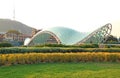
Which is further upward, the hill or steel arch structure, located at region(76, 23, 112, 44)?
the hill

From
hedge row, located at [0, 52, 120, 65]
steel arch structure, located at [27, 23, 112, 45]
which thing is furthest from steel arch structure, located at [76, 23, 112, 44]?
hedge row, located at [0, 52, 120, 65]

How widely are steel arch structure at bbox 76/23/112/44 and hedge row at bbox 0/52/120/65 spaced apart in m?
28.1

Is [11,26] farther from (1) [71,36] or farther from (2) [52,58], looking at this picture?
(2) [52,58]

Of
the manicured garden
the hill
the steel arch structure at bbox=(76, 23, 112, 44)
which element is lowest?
the manicured garden

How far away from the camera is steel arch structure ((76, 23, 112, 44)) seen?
140 feet

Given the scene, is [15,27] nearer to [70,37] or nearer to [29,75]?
[70,37]

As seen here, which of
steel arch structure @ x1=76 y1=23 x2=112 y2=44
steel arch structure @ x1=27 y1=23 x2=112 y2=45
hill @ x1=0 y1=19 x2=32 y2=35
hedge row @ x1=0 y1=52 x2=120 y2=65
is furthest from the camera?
hill @ x1=0 y1=19 x2=32 y2=35

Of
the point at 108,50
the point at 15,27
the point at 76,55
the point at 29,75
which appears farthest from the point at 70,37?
the point at 15,27

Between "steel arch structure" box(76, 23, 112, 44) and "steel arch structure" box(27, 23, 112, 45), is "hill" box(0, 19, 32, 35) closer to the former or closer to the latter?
"steel arch structure" box(27, 23, 112, 45)

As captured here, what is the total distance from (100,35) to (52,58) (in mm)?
30228

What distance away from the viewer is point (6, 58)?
1245 centimetres

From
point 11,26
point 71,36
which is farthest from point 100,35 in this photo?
point 11,26

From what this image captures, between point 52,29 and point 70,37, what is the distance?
383 centimetres

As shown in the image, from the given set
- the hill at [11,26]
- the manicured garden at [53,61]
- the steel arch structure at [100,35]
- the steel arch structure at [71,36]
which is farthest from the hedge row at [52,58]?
the hill at [11,26]
